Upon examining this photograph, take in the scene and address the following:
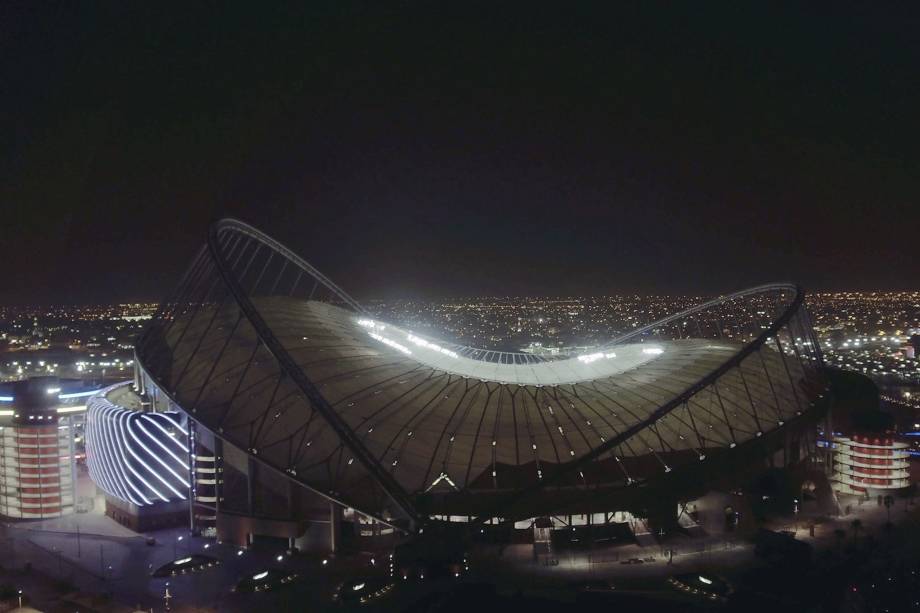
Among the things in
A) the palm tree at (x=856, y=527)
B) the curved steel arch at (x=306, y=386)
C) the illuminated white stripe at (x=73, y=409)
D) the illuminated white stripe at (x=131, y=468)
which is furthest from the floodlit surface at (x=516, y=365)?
the illuminated white stripe at (x=73, y=409)

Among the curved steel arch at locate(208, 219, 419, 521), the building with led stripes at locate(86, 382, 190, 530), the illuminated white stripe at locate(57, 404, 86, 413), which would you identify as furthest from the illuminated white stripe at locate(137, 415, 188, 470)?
the illuminated white stripe at locate(57, 404, 86, 413)

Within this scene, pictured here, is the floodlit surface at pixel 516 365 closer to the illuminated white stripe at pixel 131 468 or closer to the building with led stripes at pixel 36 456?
the illuminated white stripe at pixel 131 468

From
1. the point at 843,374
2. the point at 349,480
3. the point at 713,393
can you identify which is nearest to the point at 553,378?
the point at 713,393

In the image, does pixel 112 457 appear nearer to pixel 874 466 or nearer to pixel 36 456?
pixel 36 456

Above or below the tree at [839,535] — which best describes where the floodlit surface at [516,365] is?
above

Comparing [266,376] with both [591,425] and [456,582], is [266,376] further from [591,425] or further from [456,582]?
[591,425]

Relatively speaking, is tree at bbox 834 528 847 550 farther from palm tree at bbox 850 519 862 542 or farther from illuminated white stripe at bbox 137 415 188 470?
illuminated white stripe at bbox 137 415 188 470
